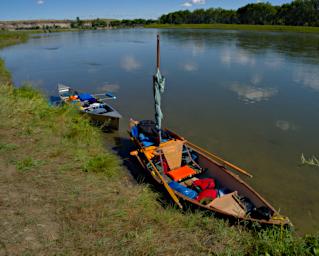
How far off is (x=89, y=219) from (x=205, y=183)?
3.89 metres

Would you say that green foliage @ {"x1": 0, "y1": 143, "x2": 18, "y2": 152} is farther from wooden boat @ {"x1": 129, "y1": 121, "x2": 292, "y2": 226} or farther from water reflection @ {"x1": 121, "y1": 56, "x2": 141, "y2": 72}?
water reflection @ {"x1": 121, "y1": 56, "x2": 141, "y2": 72}

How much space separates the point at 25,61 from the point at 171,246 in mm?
34062

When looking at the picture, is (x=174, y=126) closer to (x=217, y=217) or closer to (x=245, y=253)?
(x=217, y=217)

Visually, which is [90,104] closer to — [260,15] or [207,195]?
[207,195]

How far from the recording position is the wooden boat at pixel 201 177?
595 centimetres

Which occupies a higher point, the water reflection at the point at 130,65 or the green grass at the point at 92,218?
the water reflection at the point at 130,65

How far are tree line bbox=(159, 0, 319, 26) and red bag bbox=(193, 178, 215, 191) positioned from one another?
303 ft

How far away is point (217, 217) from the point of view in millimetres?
5910

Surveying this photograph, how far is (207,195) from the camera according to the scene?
6863 millimetres

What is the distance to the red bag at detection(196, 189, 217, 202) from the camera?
672cm

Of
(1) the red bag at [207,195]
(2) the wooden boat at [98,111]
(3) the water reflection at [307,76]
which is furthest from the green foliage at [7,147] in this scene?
(3) the water reflection at [307,76]

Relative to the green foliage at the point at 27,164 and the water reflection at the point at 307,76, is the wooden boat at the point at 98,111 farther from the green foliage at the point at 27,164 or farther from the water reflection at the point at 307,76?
the water reflection at the point at 307,76

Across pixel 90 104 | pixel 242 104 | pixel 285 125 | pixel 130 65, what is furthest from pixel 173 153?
pixel 130 65

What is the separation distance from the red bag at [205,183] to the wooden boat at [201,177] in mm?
201
